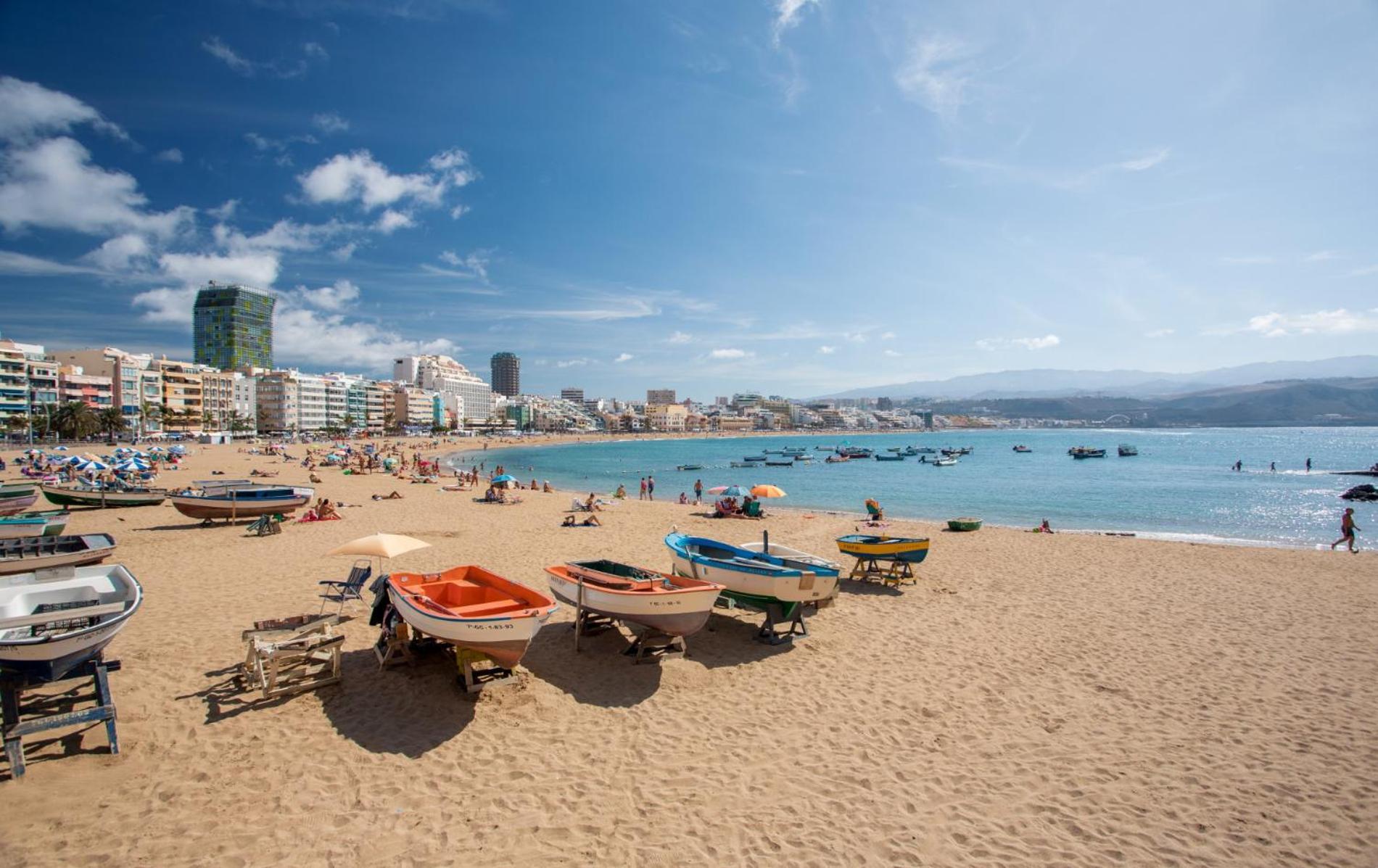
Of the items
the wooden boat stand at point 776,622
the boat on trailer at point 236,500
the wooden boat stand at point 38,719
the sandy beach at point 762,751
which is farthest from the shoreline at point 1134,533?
the wooden boat stand at point 38,719

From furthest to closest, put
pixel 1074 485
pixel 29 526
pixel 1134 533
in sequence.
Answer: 1. pixel 1074 485
2. pixel 1134 533
3. pixel 29 526

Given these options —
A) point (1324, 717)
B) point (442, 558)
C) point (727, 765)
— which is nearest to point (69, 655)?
point (727, 765)

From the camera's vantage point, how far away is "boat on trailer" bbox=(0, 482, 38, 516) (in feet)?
61.3

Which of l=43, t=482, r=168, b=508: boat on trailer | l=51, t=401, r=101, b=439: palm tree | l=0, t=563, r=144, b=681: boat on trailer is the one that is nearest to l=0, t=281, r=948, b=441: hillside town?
l=51, t=401, r=101, b=439: palm tree

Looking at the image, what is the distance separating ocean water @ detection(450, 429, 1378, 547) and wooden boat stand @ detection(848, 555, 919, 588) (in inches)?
710

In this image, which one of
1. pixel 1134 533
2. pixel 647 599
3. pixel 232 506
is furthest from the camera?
pixel 1134 533

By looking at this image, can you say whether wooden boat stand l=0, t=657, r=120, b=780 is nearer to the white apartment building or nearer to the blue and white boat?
the blue and white boat

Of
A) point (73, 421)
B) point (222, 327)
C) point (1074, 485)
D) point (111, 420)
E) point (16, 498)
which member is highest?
point (222, 327)

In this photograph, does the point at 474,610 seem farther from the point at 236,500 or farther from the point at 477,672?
the point at 236,500

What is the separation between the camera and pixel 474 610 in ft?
24.1

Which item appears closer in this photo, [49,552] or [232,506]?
[49,552]

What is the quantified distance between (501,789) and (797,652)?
4.95 m

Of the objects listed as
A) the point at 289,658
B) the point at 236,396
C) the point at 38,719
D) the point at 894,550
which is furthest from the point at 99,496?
the point at 236,396

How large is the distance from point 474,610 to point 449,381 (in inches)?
7105
